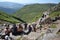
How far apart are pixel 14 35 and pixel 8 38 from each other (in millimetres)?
4155

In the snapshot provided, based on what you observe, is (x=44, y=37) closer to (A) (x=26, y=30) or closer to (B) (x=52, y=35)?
(B) (x=52, y=35)

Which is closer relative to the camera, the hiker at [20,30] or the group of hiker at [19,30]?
the group of hiker at [19,30]

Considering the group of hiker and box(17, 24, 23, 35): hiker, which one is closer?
the group of hiker

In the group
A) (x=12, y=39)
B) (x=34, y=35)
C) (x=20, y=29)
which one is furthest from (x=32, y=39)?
(x=20, y=29)

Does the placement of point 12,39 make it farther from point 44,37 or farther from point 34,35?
point 44,37

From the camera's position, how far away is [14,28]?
5725 centimetres

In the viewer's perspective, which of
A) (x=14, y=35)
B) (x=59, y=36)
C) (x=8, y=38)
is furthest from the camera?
(x=14, y=35)

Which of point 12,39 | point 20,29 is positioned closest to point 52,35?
point 12,39

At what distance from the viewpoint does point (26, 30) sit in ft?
186

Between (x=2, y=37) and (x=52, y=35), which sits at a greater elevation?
(x=52, y=35)

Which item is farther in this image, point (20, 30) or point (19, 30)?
point (19, 30)

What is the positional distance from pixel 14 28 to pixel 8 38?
6.64m

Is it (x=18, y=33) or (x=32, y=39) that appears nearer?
(x=32, y=39)

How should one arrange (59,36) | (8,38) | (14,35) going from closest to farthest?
(59,36)
(8,38)
(14,35)
